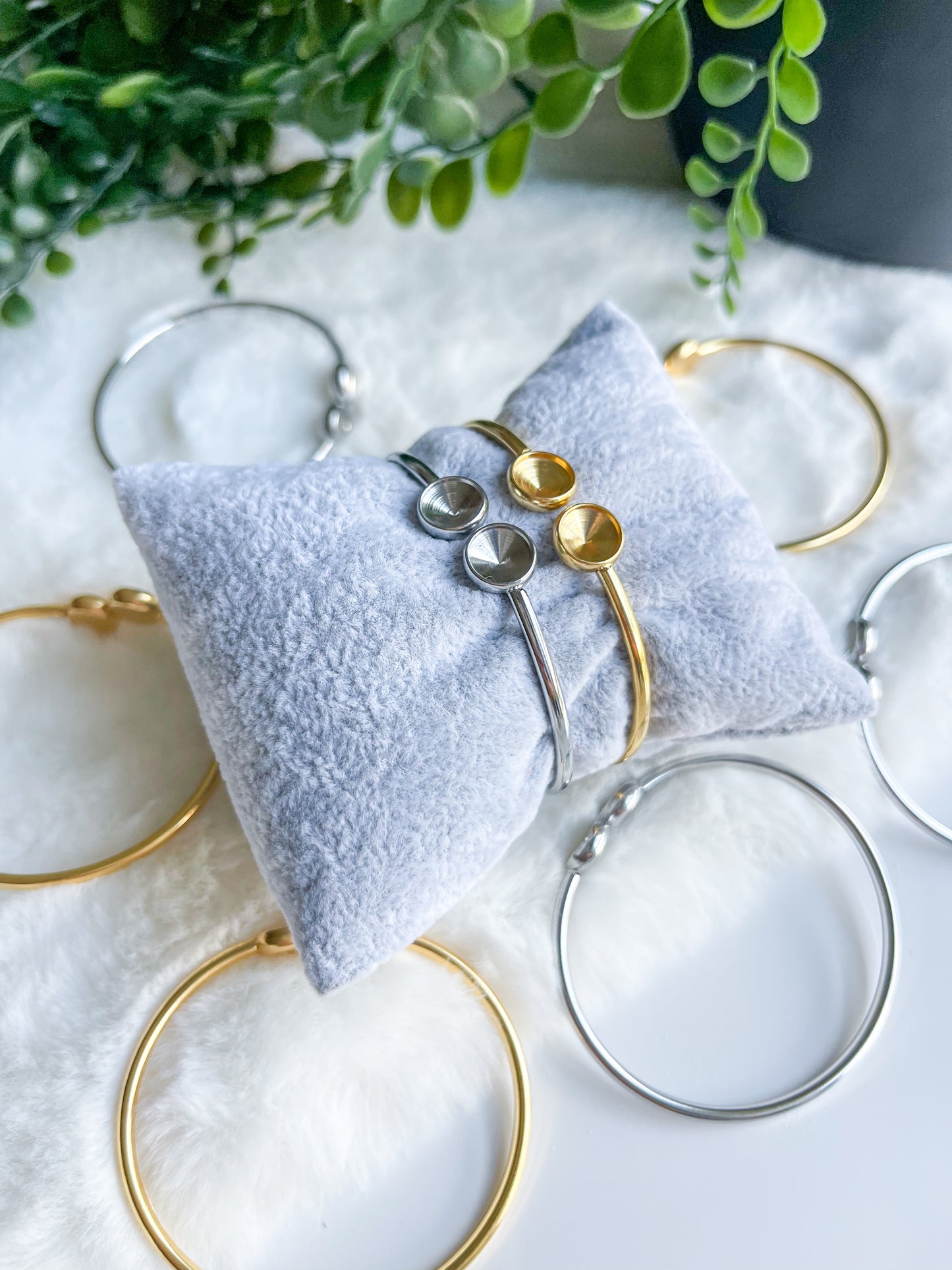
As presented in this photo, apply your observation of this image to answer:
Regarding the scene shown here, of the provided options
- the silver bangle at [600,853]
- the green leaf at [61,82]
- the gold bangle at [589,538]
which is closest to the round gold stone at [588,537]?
the gold bangle at [589,538]

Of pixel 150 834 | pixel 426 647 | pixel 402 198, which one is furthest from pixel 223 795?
pixel 402 198

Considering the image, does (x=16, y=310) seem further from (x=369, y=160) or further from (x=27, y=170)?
(x=369, y=160)

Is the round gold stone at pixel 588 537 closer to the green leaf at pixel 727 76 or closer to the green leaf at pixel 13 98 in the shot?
the green leaf at pixel 727 76

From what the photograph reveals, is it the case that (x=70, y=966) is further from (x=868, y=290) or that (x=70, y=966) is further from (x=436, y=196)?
(x=868, y=290)

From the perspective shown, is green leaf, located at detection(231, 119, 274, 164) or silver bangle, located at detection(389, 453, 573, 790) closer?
silver bangle, located at detection(389, 453, 573, 790)

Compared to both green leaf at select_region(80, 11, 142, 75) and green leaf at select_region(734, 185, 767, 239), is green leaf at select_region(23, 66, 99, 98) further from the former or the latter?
green leaf at select_region(734, 185, 767, 239)

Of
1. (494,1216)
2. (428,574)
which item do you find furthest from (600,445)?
(494,1216)

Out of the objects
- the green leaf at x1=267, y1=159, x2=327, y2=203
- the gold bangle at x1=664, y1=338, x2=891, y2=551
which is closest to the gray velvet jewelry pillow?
the gold bangle at x1=664, y1=338, x2=891, y2=551
